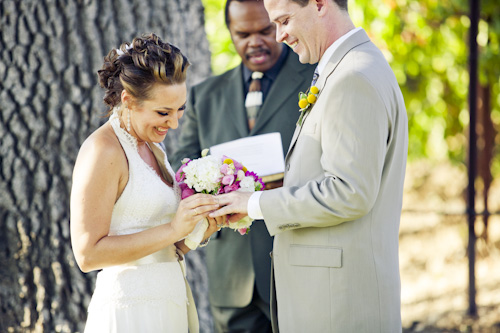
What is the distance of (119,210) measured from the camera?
9.07 feet

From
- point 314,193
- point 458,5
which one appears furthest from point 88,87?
point 458,5

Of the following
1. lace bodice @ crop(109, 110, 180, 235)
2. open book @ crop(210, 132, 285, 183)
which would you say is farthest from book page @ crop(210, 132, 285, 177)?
lace bodice @ crop(109, 110, 180, 235)

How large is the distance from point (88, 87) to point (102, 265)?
1.69 meters

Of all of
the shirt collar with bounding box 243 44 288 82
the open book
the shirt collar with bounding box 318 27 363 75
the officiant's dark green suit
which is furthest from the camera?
the shirt collar with bounding box 243 44 288 82

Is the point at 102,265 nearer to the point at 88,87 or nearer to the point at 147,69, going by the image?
the point at 147,69

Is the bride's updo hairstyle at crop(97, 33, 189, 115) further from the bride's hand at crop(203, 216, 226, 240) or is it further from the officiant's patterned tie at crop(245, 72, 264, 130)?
the officiant's patterned tie at crop(245, 72, 264, 130)

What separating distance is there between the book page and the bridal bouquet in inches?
22.1

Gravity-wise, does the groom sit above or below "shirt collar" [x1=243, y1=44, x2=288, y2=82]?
below

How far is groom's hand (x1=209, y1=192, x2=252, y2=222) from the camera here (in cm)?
269

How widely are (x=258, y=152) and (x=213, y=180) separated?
2.72 feet

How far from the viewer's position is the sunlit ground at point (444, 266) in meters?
5.51

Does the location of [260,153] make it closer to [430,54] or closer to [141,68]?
[141,68]

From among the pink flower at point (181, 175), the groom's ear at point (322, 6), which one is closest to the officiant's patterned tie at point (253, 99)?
the pink flower at point (181, 175)

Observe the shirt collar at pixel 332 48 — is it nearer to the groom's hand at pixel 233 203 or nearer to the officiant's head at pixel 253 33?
the groom's hand at pixel 233 203
